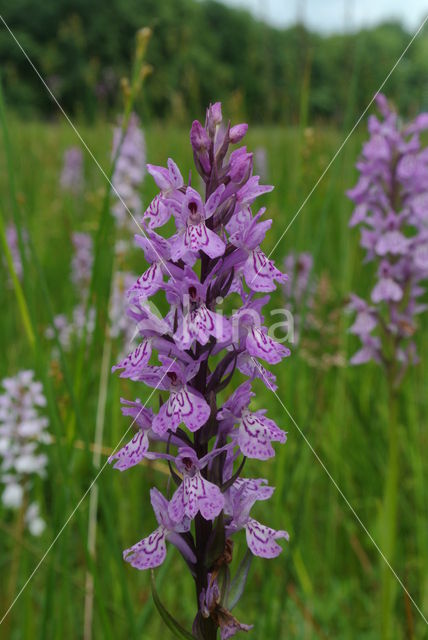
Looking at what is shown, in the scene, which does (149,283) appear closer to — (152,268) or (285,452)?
(152,268)

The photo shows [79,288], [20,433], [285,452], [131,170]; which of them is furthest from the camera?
[131,170]

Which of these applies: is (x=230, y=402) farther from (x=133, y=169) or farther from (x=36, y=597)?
(x=133, y=169)

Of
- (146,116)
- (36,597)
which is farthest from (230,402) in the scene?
(146,116)

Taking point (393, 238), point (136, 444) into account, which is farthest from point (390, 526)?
point (136, 444)

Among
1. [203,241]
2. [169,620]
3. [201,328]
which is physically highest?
[203,241]

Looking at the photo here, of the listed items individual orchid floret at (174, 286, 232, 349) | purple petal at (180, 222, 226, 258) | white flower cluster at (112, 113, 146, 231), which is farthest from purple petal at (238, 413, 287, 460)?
white flower cluster at (112, 113, 146, 231)

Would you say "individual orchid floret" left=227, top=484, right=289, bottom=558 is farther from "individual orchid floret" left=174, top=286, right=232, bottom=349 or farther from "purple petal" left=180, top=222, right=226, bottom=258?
"purple petal" left=180, top=222, right=226, bottom=258

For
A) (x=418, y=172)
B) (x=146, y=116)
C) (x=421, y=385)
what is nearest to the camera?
(x=418, y=172)
